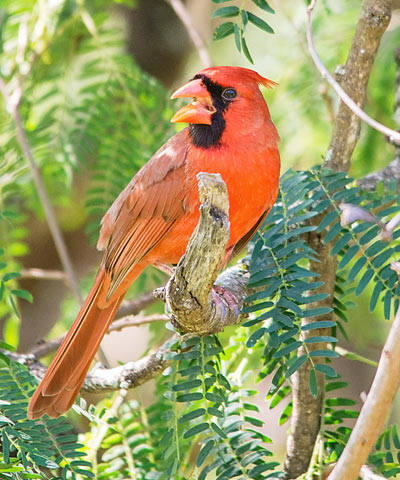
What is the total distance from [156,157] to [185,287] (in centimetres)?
69

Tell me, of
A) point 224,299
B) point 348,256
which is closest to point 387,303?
point 348,256

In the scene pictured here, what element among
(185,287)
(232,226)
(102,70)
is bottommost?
(185,287)

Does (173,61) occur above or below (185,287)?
above

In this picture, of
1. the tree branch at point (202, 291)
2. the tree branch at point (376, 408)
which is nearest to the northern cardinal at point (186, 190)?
the tree branch at point (202, 291)

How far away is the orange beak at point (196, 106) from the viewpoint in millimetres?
2104

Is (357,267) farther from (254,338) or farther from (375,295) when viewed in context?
(254,338)

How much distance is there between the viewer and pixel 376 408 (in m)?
1.30

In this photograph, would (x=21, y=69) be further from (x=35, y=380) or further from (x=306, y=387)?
(x=306, y=387)

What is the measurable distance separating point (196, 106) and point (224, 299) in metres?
0.57

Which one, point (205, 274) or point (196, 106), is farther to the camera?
point (196, 106)

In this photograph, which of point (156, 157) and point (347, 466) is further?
point (156, 157)

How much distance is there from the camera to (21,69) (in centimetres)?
318

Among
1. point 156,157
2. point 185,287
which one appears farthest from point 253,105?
point 185,287

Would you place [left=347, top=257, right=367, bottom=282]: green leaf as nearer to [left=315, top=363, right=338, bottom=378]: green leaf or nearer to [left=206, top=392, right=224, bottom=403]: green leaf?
[left=315, top=363, right=338, bottom=378]: green leaf
